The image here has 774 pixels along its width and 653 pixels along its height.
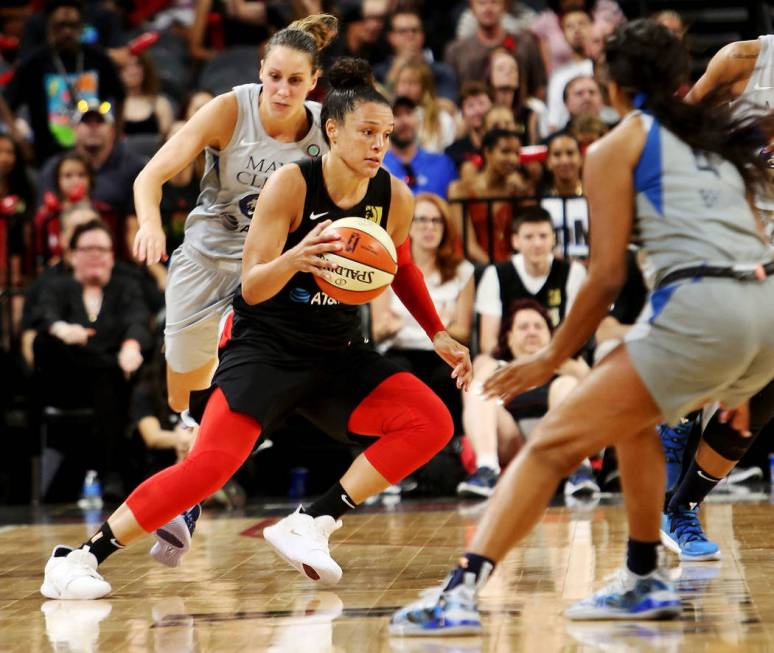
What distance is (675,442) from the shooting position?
17.8 feet

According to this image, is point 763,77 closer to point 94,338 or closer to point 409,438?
point 409,438

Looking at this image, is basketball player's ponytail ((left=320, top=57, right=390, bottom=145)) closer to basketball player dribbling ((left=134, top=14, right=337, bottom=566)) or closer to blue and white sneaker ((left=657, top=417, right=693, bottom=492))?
basketball player dribbling ((left=134, top=14, right=337, bottom=566))

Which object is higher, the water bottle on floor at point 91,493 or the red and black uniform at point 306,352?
the red and black uniform at point 306,352

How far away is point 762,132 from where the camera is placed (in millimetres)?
3531

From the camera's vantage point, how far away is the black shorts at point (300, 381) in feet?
14.2

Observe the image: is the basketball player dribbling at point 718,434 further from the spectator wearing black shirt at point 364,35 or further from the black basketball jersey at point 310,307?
the spectator wearing black shirt at point 364,35

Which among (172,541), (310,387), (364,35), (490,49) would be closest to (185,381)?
(172,541)

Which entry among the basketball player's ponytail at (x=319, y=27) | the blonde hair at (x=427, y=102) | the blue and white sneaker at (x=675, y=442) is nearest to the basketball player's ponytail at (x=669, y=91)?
the basketball player's ponytail at (x=319, y=27)

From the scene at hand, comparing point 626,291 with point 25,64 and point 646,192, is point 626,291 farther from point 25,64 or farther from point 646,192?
point 25,64

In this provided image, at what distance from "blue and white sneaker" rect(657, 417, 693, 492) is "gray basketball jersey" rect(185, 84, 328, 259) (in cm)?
177

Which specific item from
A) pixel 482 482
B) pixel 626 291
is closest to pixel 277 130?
pixel 482 482

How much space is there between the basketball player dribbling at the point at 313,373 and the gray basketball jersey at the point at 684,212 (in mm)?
1075

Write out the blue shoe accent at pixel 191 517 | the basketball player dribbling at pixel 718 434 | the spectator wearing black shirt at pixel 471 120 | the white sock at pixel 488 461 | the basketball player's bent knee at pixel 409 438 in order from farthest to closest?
the spectator wearing black shirt at pixel 471 120 → the white sock at pixel 488 461 → the blue shoe accent at pixel 191 517 → the basketball player dribbling at pixel 718 434 → the basketball player's bent knee at pixel 409 438

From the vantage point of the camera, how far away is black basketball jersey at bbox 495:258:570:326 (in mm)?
7855
